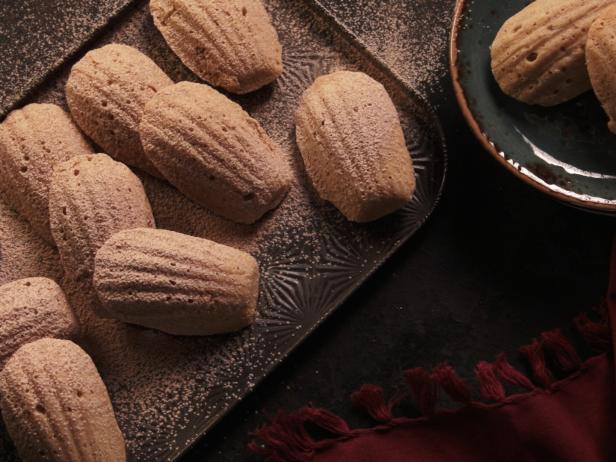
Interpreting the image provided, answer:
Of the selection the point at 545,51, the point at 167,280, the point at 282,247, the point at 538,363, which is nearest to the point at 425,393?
the point at 538,363

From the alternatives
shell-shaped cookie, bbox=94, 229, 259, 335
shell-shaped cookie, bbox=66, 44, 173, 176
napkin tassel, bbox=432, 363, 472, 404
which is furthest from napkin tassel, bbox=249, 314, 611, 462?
shell-shaped cookie, bbox=66, 44, 173, 176

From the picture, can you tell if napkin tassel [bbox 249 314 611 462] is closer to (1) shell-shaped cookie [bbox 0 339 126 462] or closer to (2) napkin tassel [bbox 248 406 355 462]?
(2) napkin tassel [bbox 248 406 355 462]

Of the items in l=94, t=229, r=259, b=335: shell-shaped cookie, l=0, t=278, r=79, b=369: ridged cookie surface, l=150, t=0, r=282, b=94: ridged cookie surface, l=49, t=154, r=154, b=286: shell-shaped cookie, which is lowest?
l=0, t=278, r=79, b=369: ridged cookie surface

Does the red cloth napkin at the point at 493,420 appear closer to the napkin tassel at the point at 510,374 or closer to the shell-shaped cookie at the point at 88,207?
the napkin tassel at the point at 510,374

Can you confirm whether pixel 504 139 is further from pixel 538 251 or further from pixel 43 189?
pixel 43 189

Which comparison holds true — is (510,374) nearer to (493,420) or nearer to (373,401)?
(493,420)

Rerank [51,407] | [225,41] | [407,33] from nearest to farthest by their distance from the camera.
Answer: [51,407], [225,41], [407,33]
